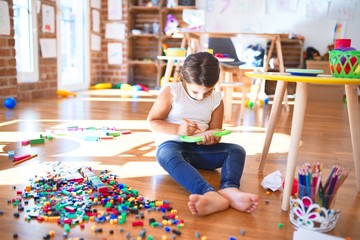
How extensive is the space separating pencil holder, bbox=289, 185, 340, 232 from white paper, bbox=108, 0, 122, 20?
14.8ft

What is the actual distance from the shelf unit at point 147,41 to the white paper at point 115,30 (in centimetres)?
10

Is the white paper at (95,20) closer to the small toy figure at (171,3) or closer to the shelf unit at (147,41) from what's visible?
the shelf unit at (147,41)

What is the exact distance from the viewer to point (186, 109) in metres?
1.56

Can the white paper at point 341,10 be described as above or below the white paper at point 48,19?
above

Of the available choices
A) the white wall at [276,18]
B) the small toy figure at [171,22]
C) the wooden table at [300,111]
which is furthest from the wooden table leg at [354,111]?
the small toy figure at [171,22]

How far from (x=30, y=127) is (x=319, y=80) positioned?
1.87 meters

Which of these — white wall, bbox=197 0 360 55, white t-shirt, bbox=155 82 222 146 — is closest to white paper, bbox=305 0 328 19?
white wall, bbox=197 0 360 55

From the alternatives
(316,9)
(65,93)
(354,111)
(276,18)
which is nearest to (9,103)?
(65,93)

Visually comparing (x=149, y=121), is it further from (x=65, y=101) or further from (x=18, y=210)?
(x=65, y=101)

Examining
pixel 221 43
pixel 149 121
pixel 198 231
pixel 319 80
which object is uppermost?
pixel 221 43

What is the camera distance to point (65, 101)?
3.70 metres

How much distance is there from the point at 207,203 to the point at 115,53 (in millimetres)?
4419

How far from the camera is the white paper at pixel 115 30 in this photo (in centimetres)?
523

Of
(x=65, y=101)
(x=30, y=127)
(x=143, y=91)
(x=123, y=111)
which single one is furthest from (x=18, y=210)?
(x=143, y=91)
